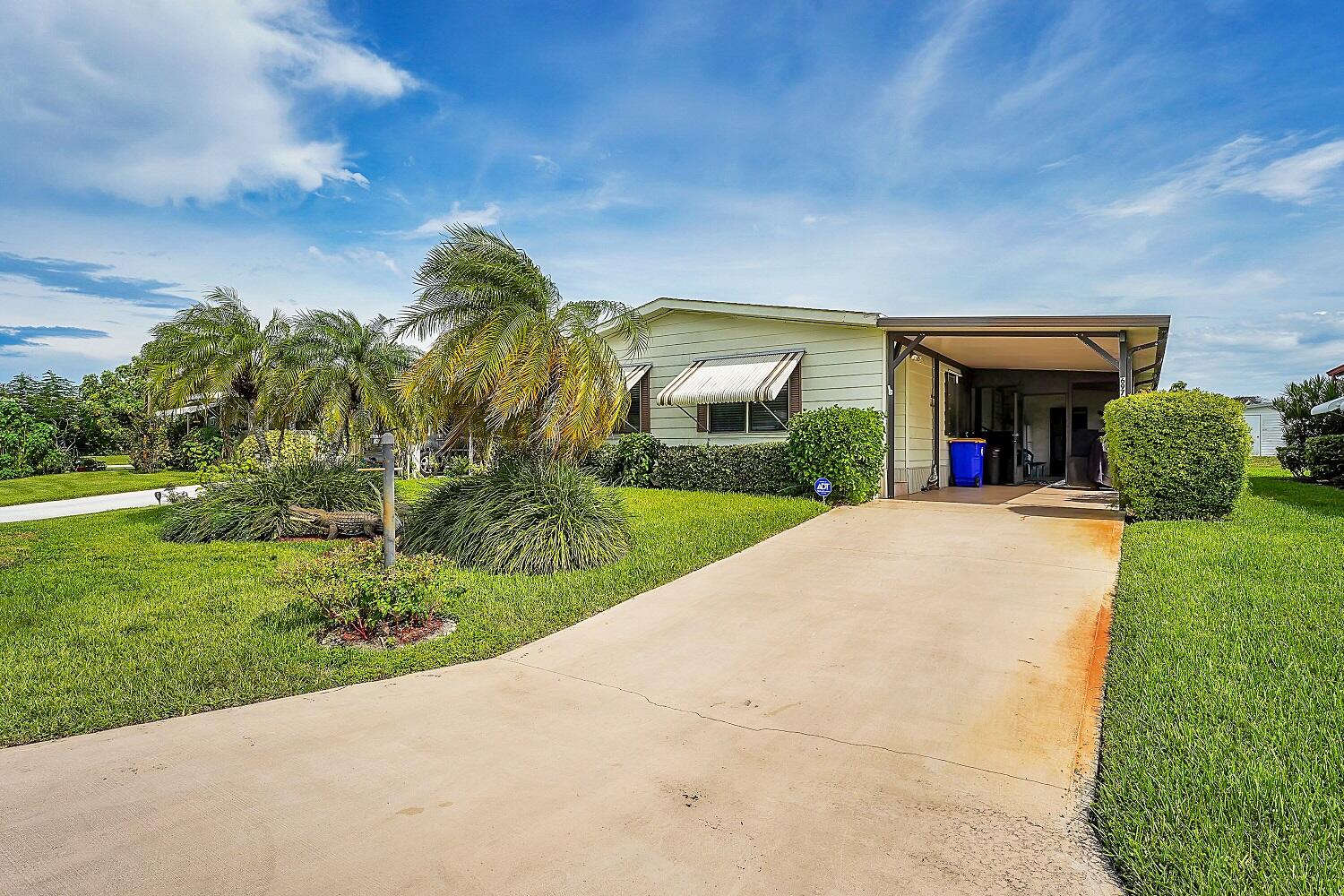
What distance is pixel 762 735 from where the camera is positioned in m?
3.57

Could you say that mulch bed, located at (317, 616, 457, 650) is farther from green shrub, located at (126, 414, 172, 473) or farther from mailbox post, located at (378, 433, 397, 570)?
green shrub, located at (126, 414, 172, 473)

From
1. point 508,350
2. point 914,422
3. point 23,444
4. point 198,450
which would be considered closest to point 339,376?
point 508,350

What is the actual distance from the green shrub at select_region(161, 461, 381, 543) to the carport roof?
908 centimetres

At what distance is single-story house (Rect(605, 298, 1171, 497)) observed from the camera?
11289 millimetres

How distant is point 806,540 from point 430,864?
6712 mm

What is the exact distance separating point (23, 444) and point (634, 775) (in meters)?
22.3

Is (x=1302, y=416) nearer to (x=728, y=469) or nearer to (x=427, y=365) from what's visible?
(x=728, y=469)

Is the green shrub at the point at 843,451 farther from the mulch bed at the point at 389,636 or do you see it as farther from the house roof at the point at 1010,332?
the mulch bed at the point at 389,636

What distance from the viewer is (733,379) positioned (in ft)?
42.4

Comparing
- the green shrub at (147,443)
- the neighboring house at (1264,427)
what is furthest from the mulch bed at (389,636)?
the neighboring house at (1264,427)

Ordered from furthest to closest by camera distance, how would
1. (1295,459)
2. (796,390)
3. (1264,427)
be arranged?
1. (1264,427)
2. (1295,459)
3. (796,390)

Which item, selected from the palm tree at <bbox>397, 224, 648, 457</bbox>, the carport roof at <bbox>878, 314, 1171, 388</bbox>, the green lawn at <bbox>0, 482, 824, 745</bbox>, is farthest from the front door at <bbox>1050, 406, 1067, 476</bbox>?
the palm tree at <bbox>397, 224, 648, 457</bbox>

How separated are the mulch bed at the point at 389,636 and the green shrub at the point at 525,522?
5.89 feet

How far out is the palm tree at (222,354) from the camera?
12.2 m
